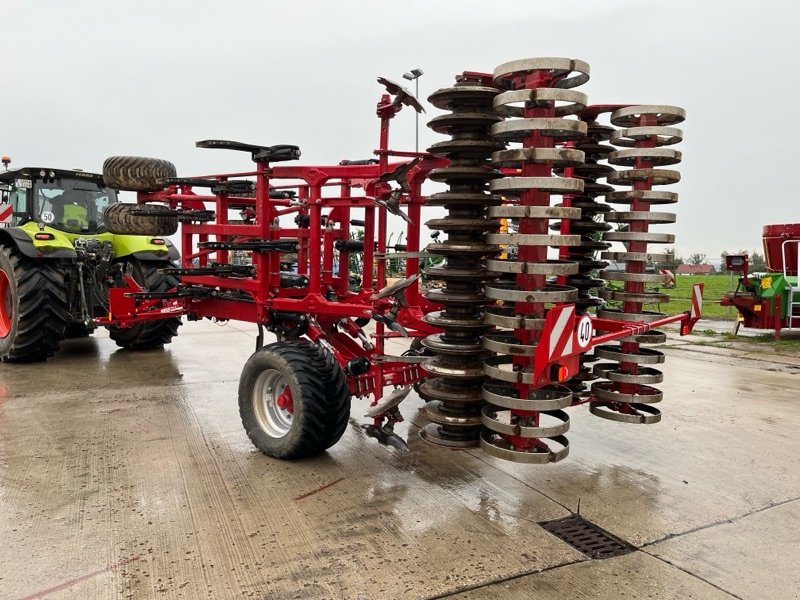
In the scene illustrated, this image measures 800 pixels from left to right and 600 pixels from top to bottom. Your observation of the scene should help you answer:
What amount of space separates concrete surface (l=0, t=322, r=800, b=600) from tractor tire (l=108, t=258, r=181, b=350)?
8.50 ft

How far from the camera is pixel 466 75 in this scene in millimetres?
3732

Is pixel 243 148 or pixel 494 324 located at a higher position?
pixel 243 148

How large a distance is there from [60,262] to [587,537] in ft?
23.2

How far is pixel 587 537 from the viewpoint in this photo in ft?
11.0

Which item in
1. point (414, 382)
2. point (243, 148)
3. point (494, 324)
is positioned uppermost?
point (243, 148)

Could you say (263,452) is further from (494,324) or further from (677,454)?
(677,454)

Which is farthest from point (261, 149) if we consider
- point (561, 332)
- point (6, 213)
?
point (6, 213)

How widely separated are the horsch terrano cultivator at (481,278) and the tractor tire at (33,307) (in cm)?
264

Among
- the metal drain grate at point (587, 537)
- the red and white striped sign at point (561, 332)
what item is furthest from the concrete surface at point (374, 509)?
the red and white striped sign at point (561, 332)

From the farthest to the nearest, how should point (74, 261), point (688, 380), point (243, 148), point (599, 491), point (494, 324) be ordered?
point (74, 261), point (688, 380), point (243, 148), point (599, 491), point (494, 324)

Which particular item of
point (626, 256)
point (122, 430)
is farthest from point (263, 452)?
point (626, 256)

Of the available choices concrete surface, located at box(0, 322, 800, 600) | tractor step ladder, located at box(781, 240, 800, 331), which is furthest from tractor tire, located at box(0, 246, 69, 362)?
tractor step ladder, located at box(781, 240, 800, 331)

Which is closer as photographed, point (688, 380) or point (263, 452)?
point (263, 452)

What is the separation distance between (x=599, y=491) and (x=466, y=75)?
2.65m
